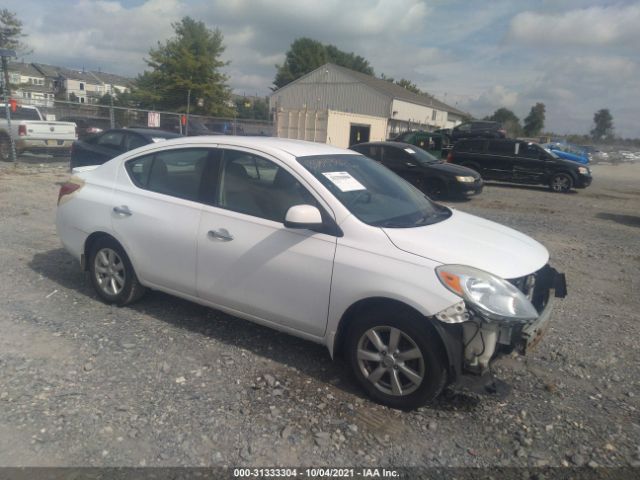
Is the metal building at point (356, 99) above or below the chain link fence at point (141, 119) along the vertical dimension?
above

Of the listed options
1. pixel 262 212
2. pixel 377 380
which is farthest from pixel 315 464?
pixel 262 212

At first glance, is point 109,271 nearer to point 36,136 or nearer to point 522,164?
point 36,136

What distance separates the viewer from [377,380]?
323 cm

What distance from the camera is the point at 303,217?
3219mm

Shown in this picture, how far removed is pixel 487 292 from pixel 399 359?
695 millimetres

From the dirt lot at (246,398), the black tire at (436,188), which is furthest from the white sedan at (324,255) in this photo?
the black tire at (436,188)

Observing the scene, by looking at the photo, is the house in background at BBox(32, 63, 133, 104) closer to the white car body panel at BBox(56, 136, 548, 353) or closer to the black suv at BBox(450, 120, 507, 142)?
the black suv at BBox(450, 120, 507, 142)

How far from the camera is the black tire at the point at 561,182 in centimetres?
1598

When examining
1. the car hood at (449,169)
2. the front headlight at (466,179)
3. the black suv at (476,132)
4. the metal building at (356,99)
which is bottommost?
the front headlight at (466,179)

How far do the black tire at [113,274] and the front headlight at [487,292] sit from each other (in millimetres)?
2855

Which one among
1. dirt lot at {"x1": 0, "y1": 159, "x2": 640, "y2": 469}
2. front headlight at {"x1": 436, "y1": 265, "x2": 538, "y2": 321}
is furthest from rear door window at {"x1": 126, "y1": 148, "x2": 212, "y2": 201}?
front headlight at {"x1": 436, "y1": 265, "x2": 538, "y2": 321}

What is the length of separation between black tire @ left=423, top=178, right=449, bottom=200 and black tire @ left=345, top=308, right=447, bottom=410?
10.1m

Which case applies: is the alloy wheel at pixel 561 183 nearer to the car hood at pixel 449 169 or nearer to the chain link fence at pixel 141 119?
the car hood at pixel 449 169

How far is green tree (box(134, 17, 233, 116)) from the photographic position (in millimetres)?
40469
